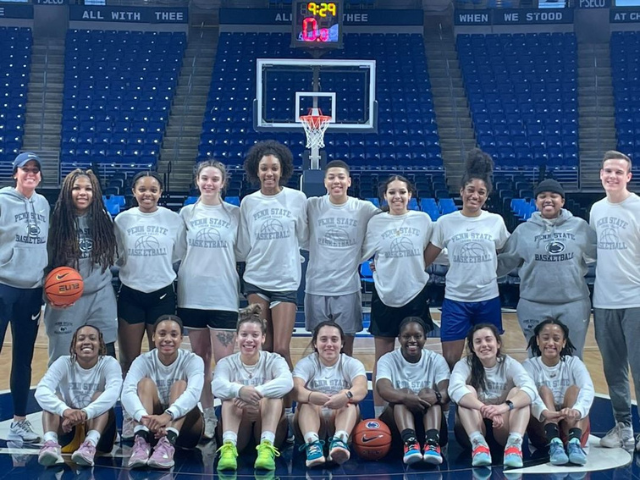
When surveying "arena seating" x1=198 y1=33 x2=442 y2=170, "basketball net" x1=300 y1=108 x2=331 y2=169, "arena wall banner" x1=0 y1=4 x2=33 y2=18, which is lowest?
"basketball net" x1=300 y1=108 x2=331 y2=169

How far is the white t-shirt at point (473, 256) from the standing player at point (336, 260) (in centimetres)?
54

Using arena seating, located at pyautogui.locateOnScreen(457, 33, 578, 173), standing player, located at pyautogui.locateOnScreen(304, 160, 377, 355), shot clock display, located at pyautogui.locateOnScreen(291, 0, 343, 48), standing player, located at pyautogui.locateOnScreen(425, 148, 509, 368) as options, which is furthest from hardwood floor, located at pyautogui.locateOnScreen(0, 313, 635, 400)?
arena seating, located at pyautogui.locateOnScreen(457, 33, 578, 173)

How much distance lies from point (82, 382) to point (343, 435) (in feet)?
4.66

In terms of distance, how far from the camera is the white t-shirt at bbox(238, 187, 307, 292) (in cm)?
434

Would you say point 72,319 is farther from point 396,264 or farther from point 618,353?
point 618,353

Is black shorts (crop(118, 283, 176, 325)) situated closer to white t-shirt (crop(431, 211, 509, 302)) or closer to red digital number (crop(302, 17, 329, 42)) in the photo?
white t-shirt (crop(431, 211, 509, 302))

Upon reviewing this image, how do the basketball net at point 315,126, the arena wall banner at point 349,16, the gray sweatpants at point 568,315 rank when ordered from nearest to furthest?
the gray sweatpants at point 568,315, the basketball net at point 315,126, the arena wall banner at point 349,16

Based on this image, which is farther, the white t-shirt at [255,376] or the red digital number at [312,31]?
the red digital number at [312,31]

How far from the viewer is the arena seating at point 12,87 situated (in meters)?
13.6

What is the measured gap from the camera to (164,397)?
4.09m

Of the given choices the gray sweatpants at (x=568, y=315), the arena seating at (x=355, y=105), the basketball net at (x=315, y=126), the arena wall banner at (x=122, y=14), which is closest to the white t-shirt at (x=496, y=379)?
the gray sweatpants at (x=568, y=315)

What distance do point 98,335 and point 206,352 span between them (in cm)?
66

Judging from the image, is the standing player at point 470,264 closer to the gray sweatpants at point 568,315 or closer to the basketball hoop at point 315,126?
the gray sweatpants at point 568,315

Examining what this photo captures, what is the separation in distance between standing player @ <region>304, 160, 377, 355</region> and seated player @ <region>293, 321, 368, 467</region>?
0.67 feet
